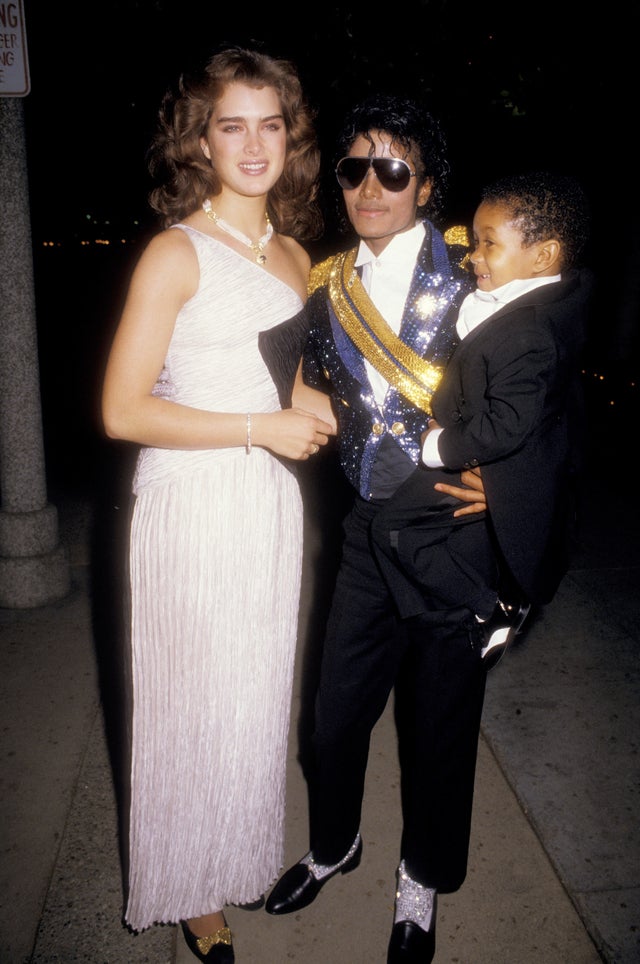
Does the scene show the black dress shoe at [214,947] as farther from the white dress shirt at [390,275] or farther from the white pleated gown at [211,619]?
the white dress shirt at [390,275]

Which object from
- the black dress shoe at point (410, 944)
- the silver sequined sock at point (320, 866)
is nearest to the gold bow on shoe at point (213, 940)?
the silver sequined sock at point (320, 866)

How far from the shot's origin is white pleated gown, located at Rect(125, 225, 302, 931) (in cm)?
179

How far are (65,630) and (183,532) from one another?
2310 mm

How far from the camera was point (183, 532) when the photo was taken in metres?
1.84

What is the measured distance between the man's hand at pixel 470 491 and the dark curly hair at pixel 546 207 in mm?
601

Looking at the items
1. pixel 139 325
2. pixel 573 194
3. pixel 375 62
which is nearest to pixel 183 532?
pixel 139 325

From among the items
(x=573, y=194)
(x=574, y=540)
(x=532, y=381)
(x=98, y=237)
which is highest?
(x=573, y=194)

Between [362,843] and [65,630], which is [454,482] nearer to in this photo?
[362,843]

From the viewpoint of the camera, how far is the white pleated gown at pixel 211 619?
1793 millimetres

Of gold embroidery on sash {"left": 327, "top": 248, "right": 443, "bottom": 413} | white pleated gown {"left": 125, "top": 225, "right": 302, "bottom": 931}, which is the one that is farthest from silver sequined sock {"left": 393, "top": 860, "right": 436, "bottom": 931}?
gold embroidery on sash {"left": 327, "top": 248, "right": 443, "bottom": 413}

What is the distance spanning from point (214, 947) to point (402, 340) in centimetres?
186

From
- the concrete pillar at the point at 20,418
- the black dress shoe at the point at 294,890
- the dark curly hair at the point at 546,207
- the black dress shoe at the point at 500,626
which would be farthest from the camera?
the concrete pillar at the point at 20,418

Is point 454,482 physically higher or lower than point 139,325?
lower

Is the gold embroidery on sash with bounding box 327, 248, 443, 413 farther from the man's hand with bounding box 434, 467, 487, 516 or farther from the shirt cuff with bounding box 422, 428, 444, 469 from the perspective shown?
the man's hand with bounding box 434, 467, 487, 516
